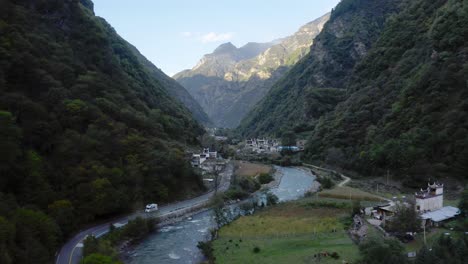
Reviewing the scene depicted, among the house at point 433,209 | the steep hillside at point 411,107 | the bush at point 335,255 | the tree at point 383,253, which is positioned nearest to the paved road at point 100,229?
the bush at point 335,255

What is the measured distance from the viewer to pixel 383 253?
87.0 feet

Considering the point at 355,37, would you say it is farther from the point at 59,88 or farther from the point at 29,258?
the point at 29,258

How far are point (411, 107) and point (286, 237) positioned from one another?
40.0 meters

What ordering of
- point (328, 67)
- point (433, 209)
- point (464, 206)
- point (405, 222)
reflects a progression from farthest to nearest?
point (328, 67) → point (433, 209) → point (464, 206) → point (405, 222)

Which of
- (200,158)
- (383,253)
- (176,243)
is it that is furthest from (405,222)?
(200,158)

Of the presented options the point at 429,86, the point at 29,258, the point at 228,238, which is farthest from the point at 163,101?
the point at 29,258

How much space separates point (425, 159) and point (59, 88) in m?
48.6

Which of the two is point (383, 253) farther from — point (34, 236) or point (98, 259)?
point (34, 236)

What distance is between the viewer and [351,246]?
33.8 metres

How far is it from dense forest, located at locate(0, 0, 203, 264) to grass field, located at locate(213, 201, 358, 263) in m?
13.8

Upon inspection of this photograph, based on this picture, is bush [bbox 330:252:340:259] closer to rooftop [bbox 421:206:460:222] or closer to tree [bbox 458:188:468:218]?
rooftop [bbox 421:206:460:222]

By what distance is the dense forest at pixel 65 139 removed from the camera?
36.8 m

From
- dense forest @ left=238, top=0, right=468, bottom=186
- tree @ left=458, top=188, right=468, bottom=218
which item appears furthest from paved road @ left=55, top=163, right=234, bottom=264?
tree @ left=458, top=188, right=468, bottom=218

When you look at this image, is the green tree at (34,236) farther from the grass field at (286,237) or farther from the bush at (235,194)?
the bush at (235,194)
